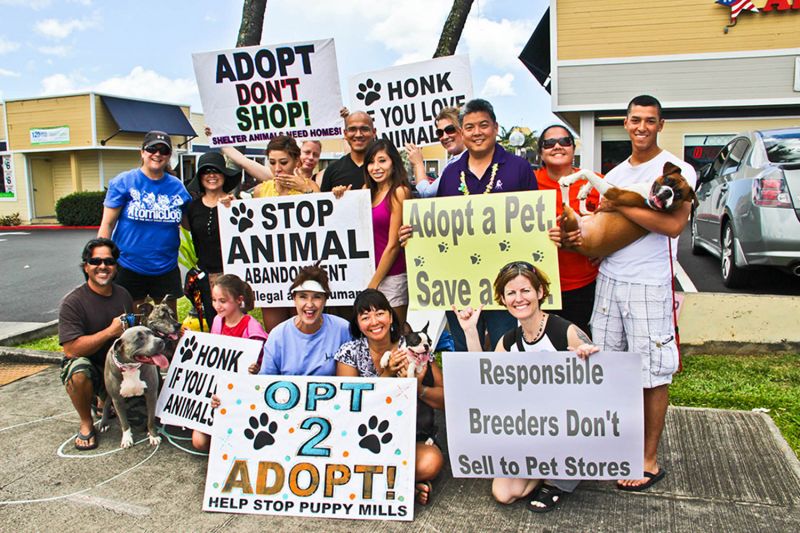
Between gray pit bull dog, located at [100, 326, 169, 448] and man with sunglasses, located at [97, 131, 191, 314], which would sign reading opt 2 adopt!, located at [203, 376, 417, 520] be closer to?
gray pit bull dog, located at [100, 326, 169, 448]

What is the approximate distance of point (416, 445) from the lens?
3.66m

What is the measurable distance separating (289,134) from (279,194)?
89cm

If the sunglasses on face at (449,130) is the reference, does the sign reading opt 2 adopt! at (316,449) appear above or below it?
below

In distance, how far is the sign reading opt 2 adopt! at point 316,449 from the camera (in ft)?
11.2

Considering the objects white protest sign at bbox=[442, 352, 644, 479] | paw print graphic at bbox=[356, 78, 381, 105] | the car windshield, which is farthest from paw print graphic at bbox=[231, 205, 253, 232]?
the car windshield

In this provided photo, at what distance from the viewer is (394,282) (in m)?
4.43

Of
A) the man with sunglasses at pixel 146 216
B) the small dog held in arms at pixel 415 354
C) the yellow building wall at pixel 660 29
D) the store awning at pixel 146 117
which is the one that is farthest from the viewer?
the store awning at pixel 146 117

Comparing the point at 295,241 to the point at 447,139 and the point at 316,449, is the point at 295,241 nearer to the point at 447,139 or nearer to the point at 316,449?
the point at 447,139

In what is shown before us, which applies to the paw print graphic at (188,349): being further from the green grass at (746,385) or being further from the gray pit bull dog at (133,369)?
the green grass at (746,385)

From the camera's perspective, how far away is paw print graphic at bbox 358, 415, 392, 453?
350 centimetres

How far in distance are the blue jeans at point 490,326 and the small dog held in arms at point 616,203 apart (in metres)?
0.62

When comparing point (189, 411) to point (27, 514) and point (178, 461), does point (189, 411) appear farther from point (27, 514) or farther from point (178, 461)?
point (27, 514)

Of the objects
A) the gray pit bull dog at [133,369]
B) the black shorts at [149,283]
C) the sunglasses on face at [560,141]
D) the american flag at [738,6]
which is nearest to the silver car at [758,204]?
the sunglasses on face at [560,141]

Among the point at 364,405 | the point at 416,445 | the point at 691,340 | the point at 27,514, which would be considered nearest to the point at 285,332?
the point at 364,405
